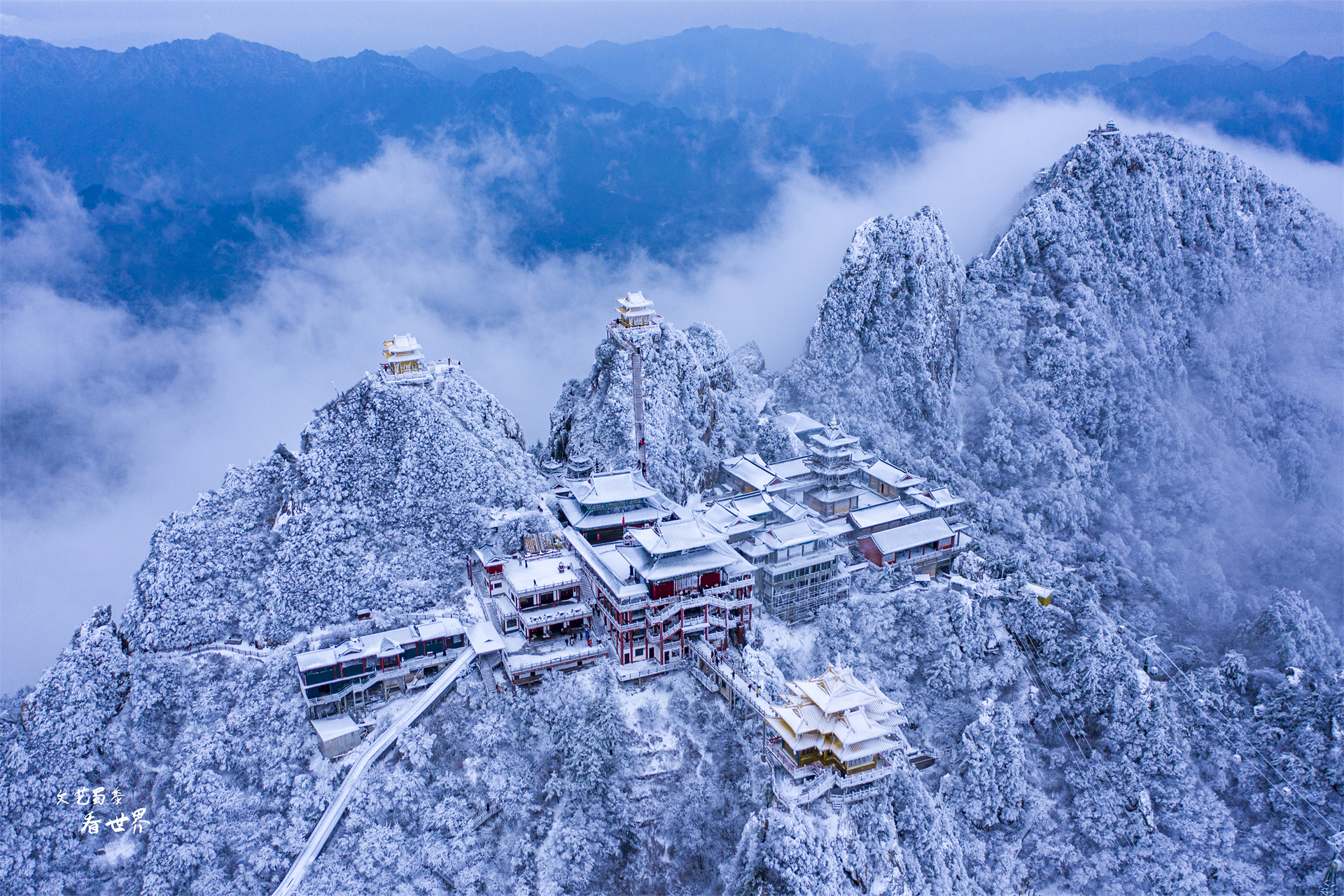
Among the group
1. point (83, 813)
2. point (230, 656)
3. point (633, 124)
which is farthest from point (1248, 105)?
point (83, 813)

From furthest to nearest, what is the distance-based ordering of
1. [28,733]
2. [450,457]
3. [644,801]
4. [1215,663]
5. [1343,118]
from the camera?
[1343,118] → [1215,663] → [450,457] → [28,733] → [644,801]

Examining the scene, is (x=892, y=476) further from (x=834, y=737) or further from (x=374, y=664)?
(x=374, y=664)

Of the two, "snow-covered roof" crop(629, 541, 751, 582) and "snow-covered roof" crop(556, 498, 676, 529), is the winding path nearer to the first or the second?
"snow-covered roof" crop(556, 498, 676, 529)

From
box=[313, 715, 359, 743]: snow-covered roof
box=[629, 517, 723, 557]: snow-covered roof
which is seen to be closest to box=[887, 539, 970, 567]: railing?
box=[629, 517, 723, 557]: snow-covered roof

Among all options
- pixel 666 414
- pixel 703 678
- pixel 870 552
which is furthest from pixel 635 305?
pixel 703 678

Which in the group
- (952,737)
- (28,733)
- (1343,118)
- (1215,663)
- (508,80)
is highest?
(508,80)

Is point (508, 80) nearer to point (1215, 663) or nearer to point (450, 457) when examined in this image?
point (450, 457)

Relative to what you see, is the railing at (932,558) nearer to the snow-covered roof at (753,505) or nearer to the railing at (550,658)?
the snow-covered roof at (753,505)
